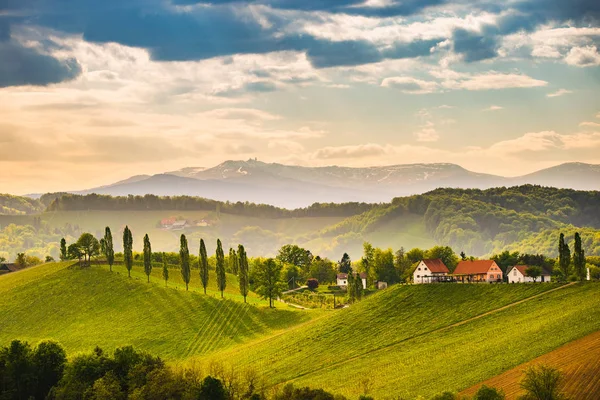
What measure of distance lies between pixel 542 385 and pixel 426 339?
38.3 metres

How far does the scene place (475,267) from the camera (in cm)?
15025

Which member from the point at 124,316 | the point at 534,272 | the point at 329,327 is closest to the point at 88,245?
the point at 124,316

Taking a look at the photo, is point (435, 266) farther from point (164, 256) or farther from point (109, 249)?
point (109, 249)

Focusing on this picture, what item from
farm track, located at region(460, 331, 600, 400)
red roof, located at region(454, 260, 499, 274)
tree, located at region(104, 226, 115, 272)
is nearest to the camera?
farm track, located at region(460, 331, 600, 400)

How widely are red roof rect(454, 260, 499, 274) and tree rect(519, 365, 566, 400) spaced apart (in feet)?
243

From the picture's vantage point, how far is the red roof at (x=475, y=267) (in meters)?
148

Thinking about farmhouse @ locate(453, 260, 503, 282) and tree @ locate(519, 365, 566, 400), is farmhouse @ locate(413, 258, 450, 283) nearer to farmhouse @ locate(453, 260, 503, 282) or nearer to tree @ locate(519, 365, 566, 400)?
farmhouse @ locate(453, 260, 503, 282)

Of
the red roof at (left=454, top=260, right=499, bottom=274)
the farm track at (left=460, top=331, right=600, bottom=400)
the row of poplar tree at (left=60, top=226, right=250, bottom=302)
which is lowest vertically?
the farm track at (left=460, top=331, right=600, bottom=400)

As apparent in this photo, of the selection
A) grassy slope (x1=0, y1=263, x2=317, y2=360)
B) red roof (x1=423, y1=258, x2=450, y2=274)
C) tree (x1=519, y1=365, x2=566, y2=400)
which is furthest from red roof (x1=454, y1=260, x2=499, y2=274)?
tree (x1=519, y1=365, x2=566, y2=400)

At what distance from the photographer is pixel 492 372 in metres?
89.1

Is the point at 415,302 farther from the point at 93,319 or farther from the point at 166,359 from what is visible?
the point at 93,319

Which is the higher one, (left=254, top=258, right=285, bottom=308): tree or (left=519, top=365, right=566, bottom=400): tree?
(left=254, top=258, right=285, bottom=308): tree

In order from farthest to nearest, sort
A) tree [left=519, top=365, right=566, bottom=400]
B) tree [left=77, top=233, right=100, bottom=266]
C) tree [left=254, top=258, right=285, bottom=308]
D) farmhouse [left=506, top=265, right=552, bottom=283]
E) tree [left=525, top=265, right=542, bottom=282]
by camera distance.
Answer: tree [left=77, top=233, right=100, bottom=266]
tree [left=254, top=258, right=285, bottom=308]
farmhouse [left=506, top=265, right=552, bottom=283]
tree [left=525, top=265, right=542, bottom=282]
tree [left=519, top=365, right=566, bottom=400]

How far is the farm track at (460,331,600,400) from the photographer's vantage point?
75.9 meters
